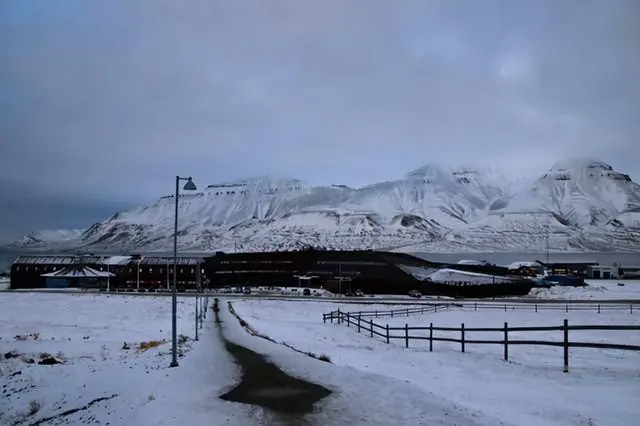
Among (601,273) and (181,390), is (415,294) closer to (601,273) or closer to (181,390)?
(181,390)

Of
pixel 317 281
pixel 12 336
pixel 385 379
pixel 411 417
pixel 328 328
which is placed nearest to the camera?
pixel 411 417

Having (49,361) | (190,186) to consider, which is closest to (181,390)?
(190,186)

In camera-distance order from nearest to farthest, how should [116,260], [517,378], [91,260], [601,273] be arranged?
[517,378] → [116,260] → [91,260] → [601,273]

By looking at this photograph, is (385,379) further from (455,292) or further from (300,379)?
(455,292)

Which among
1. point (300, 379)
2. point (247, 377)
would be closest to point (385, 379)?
point (300, 379)

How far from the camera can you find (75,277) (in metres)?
119

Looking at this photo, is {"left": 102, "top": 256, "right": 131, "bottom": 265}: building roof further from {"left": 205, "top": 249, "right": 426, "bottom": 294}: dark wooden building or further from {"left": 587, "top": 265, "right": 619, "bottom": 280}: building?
{"left": 587, "top": 265, "right": 619, "bottom": 280}: building

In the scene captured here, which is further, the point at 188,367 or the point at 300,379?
the point at 188,367

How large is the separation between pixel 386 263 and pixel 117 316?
2954 inches

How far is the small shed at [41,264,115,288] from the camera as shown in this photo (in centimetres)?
11869

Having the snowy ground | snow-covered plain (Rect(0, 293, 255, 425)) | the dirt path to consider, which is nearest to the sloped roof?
snow-covered plain (Rect(0, 293, 255, 425))

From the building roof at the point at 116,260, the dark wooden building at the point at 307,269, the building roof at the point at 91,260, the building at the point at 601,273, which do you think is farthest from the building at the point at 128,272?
the building at the point at 601,273

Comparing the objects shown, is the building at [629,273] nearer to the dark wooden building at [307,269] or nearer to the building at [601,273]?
the building at [601,273]

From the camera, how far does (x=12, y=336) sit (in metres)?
35.8
